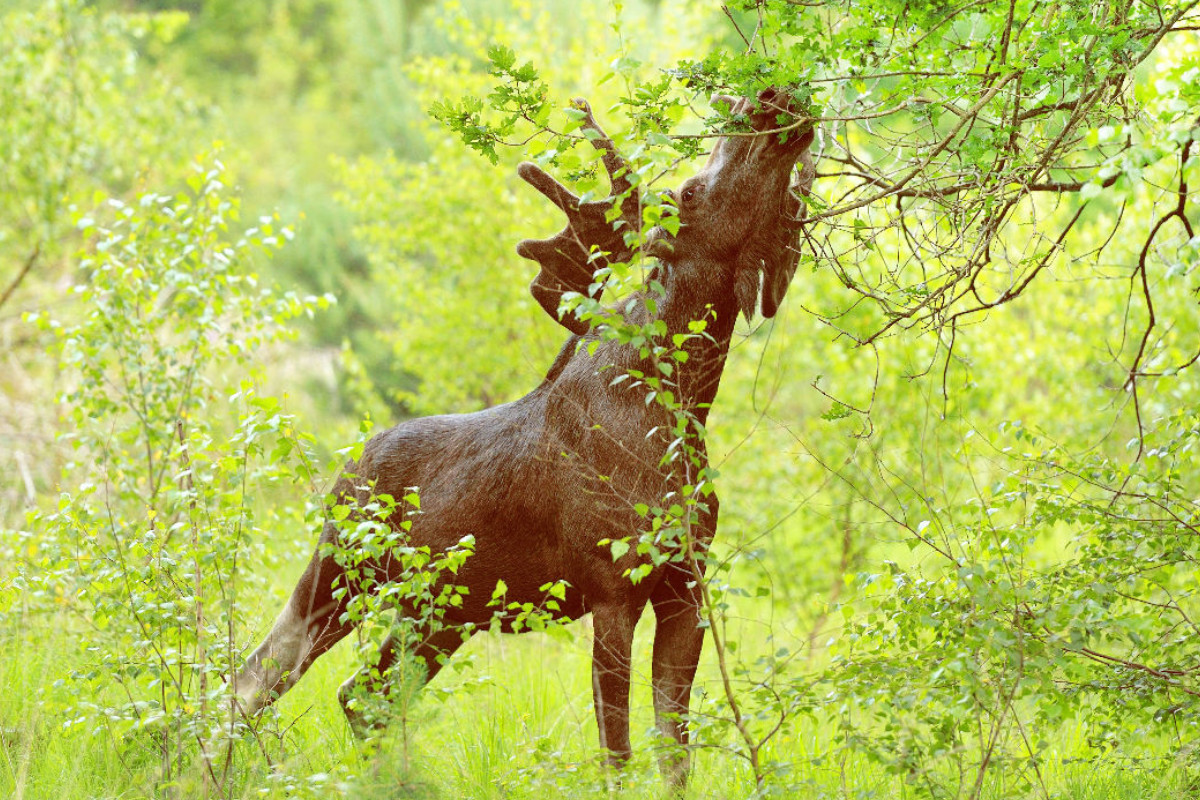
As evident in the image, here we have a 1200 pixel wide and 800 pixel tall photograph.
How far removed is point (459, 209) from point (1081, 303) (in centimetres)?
538

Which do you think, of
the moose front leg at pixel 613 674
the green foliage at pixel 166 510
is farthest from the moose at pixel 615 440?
the green foliage at pixel 166 510

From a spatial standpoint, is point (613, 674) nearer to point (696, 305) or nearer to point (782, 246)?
point (696, 305)

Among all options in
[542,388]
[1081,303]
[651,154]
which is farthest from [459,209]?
[651,154]

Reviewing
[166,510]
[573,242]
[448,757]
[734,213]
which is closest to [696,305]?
[734,213]

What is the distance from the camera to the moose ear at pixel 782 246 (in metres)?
4.00

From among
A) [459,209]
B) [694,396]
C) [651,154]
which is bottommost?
[694,396]

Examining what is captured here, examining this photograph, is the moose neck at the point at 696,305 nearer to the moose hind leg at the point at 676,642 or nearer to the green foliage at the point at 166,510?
the moose hind leg at the point at 676,642

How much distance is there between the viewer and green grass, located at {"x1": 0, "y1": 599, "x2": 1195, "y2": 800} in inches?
144

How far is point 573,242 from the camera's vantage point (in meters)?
4.21

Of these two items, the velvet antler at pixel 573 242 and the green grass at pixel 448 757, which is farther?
the velvet antler at pixel 573 242

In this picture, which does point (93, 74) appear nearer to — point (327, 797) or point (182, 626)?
point (182, 626)

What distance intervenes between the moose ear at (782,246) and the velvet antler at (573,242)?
0.44m

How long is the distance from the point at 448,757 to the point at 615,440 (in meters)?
1.88

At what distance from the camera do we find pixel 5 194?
38.4 feet
